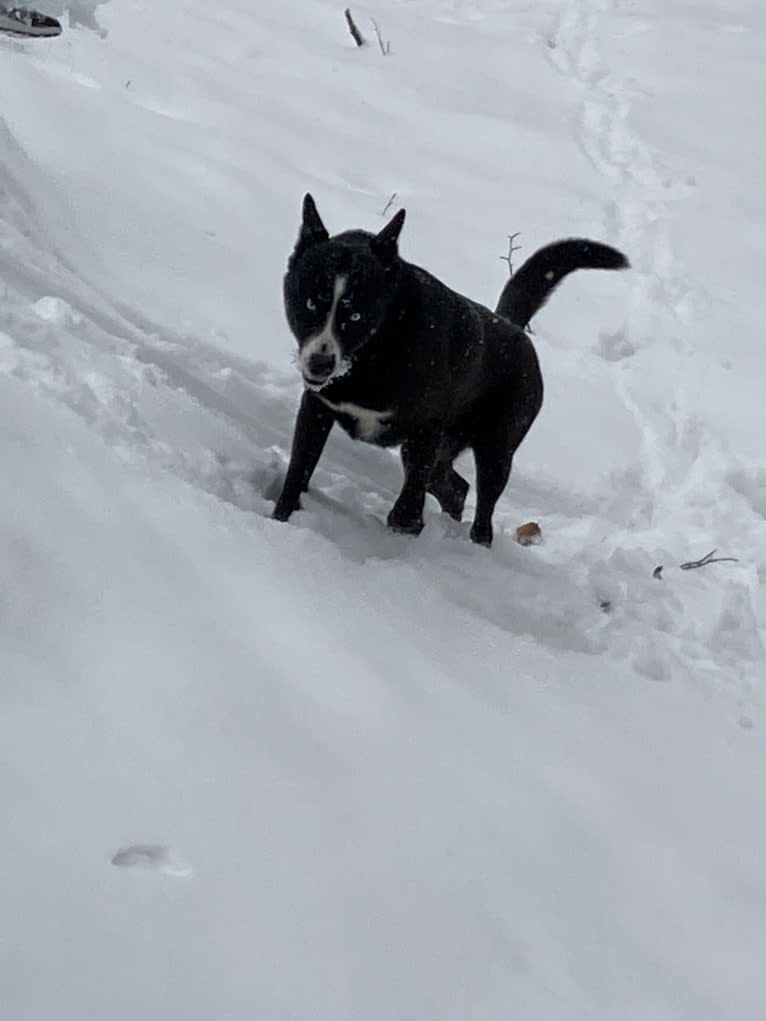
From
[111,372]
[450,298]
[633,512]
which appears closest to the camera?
[111,372]

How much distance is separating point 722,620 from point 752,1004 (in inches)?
64.4

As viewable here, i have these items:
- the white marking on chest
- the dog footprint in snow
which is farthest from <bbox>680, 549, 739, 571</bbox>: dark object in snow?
the dog footprint in snow

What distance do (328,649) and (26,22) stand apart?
14.7 feet

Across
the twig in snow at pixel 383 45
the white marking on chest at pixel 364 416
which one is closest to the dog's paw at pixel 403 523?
the white marking on chest at pixel 364 416

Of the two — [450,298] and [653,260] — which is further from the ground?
[450,298]

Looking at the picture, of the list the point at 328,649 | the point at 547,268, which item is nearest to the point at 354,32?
the point at 547,268

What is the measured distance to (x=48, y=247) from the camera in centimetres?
396

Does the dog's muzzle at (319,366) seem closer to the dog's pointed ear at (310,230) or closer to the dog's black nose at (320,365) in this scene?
the dog's black nose at (320,365)

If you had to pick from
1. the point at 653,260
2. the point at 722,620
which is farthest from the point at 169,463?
the point at 653,260

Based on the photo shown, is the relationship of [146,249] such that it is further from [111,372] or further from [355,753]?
[355,753]

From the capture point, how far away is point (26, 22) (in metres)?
5.34

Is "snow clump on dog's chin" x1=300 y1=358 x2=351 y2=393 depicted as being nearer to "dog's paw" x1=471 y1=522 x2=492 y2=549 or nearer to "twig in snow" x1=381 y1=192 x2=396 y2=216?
"dog's paw" x1=471 y1=522 x2=492 y2=549

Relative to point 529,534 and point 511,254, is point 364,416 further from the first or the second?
point 511,254

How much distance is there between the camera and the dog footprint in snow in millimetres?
1542
